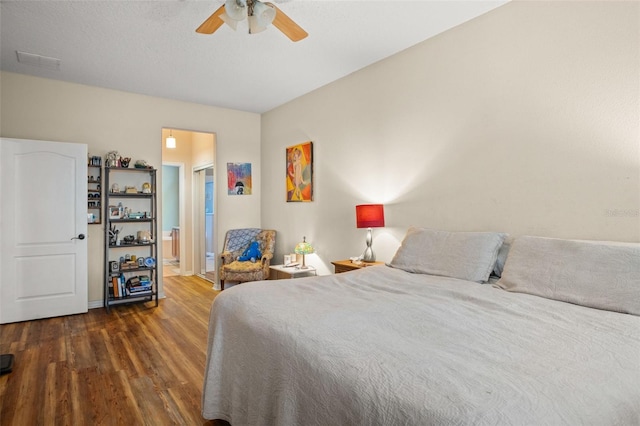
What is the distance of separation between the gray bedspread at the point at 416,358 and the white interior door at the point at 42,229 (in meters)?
3.04

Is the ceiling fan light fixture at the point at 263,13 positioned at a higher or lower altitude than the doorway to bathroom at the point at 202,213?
higher

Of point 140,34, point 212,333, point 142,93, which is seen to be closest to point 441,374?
point 212,333

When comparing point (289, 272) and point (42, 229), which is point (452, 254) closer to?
point (289, 272)

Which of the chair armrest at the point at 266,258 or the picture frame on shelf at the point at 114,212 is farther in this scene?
the chair armrest at the point at 266,258

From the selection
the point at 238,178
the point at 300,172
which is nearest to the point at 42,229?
the point at 238,178

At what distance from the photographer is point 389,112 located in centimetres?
356

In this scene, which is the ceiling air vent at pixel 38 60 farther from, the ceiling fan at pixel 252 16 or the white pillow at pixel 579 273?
the white pillow at pixel 579 273

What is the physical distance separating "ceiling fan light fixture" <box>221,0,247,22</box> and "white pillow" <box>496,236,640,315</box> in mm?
2296


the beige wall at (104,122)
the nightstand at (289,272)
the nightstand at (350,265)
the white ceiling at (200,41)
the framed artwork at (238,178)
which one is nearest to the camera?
the white ceiling at (200,41)

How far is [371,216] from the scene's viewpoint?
343 cm

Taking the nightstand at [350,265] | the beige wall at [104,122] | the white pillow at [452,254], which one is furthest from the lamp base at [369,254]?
the beige wall at [104,122]

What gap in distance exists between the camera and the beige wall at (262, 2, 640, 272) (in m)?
2.15

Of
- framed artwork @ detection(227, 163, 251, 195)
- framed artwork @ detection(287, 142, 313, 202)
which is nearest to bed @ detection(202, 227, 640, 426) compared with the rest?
framed artwork @ detection(287, 142, 313, 202)

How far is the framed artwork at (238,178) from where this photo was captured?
5.58m
